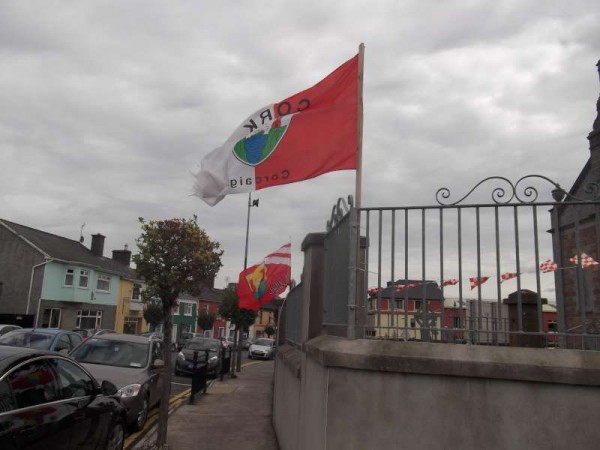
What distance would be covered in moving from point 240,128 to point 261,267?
7060mm

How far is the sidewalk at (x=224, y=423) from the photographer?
7.78 meters

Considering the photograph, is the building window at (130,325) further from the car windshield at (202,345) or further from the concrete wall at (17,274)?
the car windshield at (202,345)

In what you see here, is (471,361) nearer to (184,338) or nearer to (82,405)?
(82,405)

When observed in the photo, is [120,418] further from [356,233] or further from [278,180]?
[356,233]

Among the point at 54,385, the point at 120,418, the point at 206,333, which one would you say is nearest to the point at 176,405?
the point at 120,418

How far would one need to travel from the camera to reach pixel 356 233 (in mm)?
4000

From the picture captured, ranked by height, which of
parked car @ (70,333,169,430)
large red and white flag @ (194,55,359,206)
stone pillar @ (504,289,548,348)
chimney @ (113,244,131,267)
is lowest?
parked car @ (70,333,169,430)

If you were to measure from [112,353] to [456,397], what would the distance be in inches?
305

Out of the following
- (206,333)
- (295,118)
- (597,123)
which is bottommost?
(206,333)

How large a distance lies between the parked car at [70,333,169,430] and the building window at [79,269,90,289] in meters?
Result: 29.6

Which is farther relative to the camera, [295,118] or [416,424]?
[295,118]

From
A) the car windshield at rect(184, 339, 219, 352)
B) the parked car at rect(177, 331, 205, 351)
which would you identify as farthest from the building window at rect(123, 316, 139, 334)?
the car windshield at rect(184, 339, 219, 352)

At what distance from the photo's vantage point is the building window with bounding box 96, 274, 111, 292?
39894 mm

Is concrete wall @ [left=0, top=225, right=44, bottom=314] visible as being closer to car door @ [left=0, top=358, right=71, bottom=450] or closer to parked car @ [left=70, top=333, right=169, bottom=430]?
parked car @ [left=70, top=333, right=169, bottom=430]
